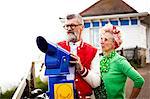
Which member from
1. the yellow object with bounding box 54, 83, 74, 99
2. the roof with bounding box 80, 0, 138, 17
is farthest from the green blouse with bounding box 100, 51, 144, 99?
the roof with bounding box 80, 0, 138, 17

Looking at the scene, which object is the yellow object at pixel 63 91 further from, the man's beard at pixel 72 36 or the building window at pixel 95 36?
the building window at pixel 95 36

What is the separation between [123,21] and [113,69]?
1.37 ft

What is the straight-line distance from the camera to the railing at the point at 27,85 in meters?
1.30

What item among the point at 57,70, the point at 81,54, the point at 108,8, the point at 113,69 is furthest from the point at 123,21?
the point at 57,70

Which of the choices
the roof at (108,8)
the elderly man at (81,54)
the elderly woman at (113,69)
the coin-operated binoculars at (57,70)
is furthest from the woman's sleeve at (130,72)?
the roof at (108,8)

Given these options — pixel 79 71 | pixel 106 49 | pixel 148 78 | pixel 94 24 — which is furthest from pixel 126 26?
pixel 79 71

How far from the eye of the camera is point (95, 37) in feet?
4.30

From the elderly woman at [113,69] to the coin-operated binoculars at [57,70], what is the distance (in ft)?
0.76

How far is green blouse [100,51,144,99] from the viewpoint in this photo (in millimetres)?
961

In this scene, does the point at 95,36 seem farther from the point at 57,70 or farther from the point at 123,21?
the point at 57,70

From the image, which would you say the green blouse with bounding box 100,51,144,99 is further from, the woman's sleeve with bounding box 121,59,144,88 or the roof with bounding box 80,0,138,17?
the roof with bounding box 80,0,138,17

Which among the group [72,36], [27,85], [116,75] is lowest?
[27,85]

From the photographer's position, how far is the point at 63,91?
0.73m

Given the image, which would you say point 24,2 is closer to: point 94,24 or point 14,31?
point 14,31
